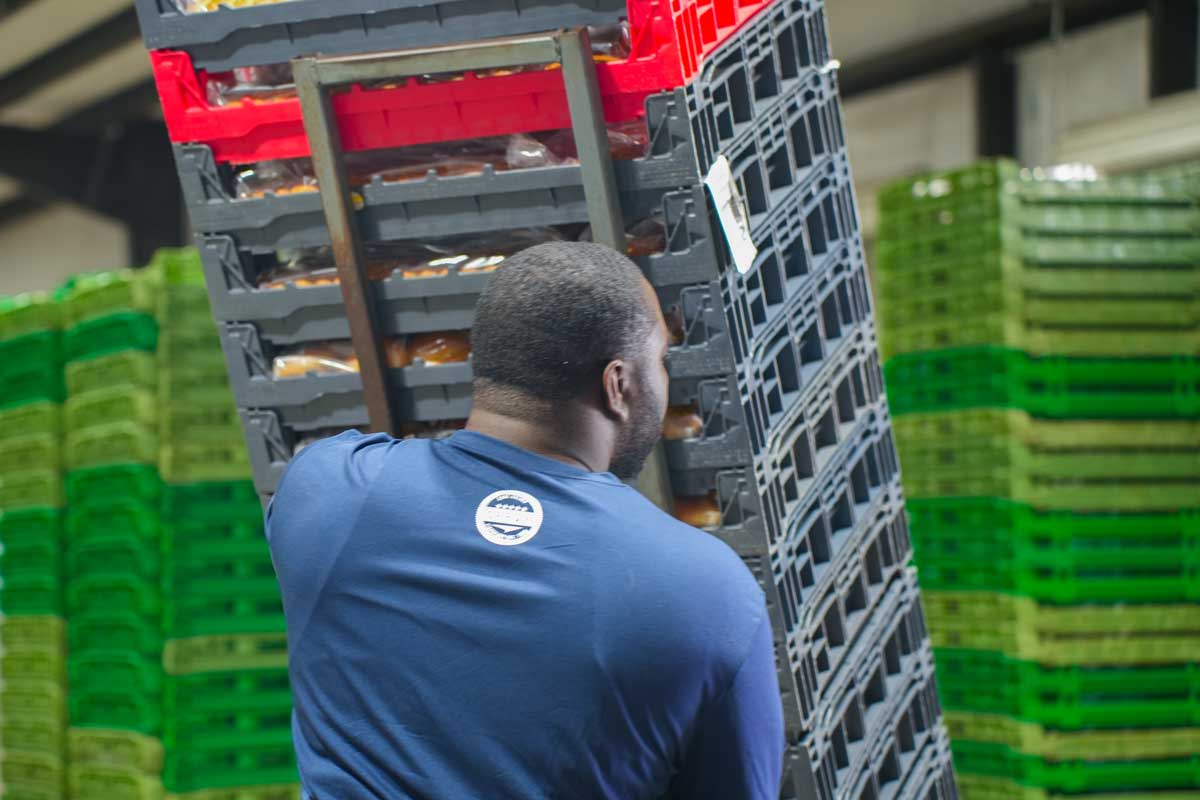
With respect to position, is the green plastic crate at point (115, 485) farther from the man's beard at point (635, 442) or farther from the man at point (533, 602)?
the man's beard at point (635, 442)

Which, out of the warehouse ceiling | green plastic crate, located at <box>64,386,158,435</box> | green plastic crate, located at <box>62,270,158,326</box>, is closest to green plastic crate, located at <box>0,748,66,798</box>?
green plastic crate, located at <box>64,386,158,435</box>

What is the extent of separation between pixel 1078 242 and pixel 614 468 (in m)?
3.47

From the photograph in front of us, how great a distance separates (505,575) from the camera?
Result: 74.2 inches

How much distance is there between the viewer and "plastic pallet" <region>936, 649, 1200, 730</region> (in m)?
5.03

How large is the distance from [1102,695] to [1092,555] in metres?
0.57

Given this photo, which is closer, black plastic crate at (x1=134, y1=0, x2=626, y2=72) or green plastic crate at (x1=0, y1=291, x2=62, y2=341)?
black plastic crate at (x1=134, y1=0, x2=626, y2=72)

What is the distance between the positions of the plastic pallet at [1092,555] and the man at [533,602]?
11.1 feet

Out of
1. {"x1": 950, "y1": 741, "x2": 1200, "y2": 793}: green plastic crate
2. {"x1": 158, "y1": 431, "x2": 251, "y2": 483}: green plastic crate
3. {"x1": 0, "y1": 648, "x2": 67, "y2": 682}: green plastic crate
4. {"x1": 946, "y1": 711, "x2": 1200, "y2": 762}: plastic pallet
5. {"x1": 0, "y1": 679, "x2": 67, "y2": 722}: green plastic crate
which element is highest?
{"x1": 158, "y1": 431, "x2": 251, "y2": 483}: green plastic crate

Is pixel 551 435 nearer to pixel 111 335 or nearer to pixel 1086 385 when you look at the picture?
pixel 1086 385

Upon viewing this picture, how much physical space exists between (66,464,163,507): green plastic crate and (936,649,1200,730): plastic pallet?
11.6 ft

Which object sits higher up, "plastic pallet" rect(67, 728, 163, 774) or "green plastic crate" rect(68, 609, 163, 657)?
"green plastic crate" rect(68, 609, 163, 657)

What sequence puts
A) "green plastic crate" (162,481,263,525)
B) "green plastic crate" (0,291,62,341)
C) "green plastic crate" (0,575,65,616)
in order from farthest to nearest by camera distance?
"green plastic crate" (0,575,65,616) < "green plastic crate" (0,291,62,341) < "green plastic crate" (162,481,263,525)

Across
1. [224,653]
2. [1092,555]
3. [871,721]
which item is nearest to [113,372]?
[224,653]

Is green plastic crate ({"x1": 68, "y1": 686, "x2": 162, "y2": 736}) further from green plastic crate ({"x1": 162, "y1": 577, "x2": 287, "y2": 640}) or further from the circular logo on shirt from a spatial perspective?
the circular logo on shirt
